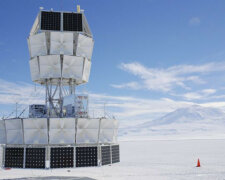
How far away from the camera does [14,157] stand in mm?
35750

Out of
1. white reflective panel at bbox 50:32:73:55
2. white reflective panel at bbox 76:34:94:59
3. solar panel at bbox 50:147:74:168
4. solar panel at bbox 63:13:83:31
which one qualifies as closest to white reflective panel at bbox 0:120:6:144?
solar panel at bbox 50:147:74:168

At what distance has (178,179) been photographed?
28.8m

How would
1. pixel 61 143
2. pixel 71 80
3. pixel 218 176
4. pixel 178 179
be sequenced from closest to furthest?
1. pixel 178 179
2. pixel 218 176
3. pixel 61 143
4. pixel 71 80

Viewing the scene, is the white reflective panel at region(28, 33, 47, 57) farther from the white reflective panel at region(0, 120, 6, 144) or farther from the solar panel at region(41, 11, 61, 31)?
the white reflective panel at region(0, 120, 6, 144)

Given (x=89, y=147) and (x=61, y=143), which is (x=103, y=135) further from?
(x=61, y=143)

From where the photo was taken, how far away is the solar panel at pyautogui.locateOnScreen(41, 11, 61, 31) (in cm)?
3703

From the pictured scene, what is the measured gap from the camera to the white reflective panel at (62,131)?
33781mm

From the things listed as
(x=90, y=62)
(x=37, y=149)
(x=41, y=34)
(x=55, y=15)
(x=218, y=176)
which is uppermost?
(x=55, y=15)

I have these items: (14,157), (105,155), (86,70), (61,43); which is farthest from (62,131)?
(61,43)

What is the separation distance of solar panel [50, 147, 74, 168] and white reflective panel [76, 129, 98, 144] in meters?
1.64

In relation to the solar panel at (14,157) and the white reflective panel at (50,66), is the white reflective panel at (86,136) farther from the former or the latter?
the white reflective panel at (50,66)

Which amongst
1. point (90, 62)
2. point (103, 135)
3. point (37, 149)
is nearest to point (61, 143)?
point (37, 149)

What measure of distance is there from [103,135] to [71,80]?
9603mm

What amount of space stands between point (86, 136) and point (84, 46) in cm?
1256
